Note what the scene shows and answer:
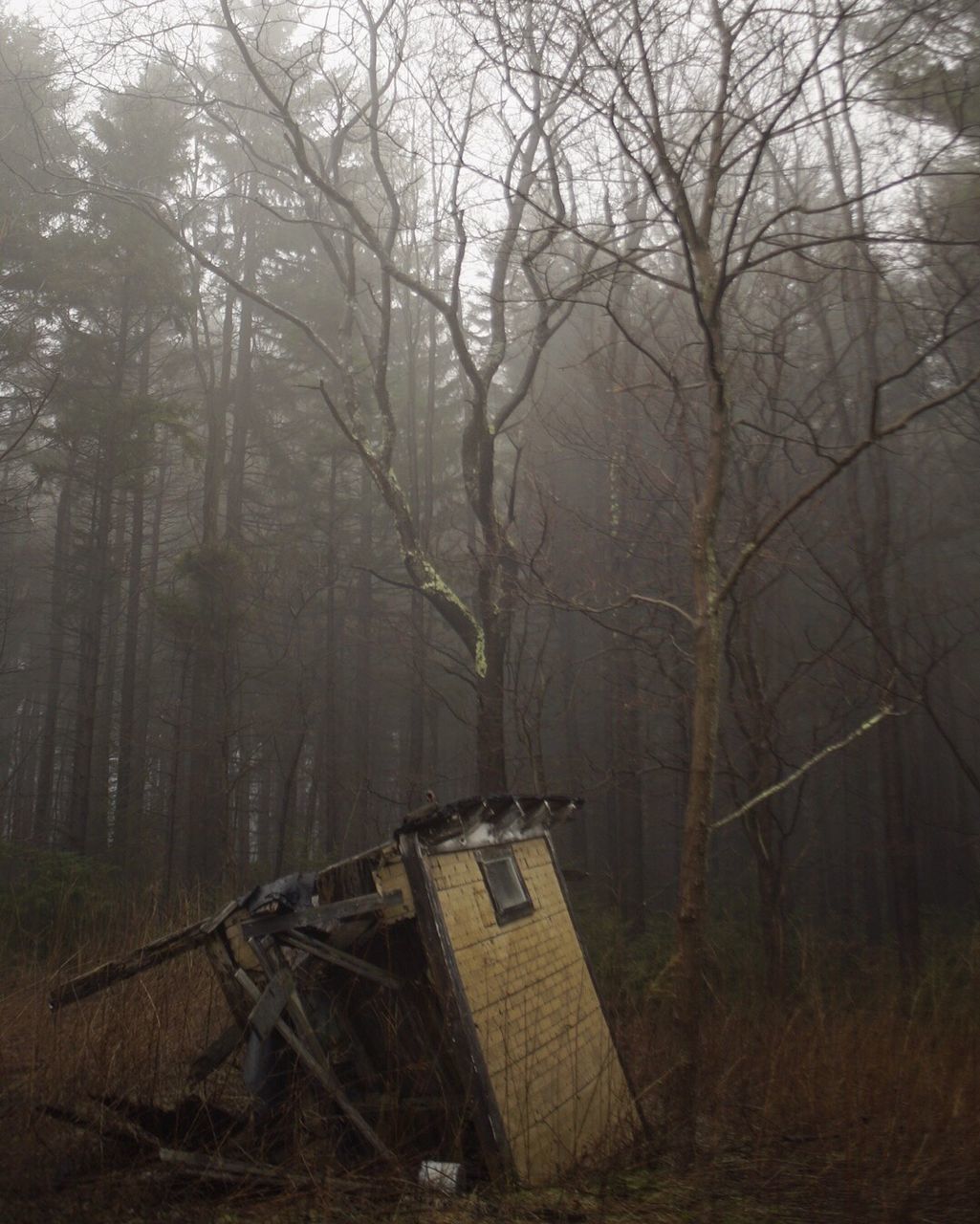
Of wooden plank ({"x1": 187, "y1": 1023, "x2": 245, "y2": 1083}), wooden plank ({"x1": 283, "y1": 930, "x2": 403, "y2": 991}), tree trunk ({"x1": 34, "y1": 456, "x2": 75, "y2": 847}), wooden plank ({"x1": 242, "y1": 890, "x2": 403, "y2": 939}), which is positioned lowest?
wooden plank ({"x1": 187, "y1": 1023, "x2": 245, "y2": 1083})

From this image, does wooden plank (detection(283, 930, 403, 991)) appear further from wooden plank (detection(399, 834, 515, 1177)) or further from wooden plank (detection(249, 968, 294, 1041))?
wooden plank (detection(399, 834, 515, 1177))

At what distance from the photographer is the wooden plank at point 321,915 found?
231 inches

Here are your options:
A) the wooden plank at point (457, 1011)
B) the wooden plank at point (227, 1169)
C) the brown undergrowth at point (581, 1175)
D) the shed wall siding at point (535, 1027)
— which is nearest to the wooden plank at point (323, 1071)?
the brown undergrowth at point (581, 1175)

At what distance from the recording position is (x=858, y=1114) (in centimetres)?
552

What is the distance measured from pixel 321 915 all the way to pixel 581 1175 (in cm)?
201

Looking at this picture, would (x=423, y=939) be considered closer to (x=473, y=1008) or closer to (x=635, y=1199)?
(x=473, y=1008)

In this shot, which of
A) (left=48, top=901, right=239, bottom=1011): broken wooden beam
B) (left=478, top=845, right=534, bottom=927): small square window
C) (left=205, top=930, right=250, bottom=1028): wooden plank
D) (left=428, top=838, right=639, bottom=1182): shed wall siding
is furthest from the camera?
(left=478, top=845, right=534, bottom=927): small square window

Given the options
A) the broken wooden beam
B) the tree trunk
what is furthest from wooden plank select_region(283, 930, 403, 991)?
the tree trunk

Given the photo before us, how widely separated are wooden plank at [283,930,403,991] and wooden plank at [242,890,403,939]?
8 centimetres

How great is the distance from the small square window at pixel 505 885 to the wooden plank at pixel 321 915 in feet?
3.11

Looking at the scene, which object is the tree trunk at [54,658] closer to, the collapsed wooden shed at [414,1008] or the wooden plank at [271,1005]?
the collapsed wooden shed at [414,1008]

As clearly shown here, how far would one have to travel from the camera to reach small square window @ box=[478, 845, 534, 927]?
263 inches

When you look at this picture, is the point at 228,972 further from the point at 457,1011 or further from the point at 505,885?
the point at 505,885

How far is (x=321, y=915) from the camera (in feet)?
19.3
